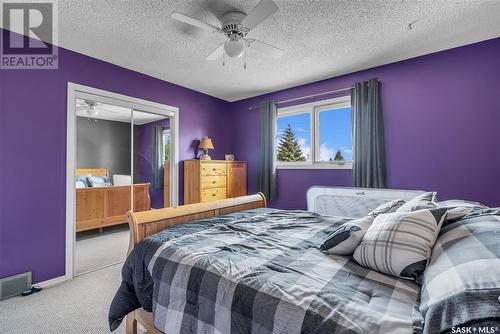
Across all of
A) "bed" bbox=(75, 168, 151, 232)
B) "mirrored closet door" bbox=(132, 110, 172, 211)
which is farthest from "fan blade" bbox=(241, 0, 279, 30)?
"bed" bbox=(75, 168, 151, 232)

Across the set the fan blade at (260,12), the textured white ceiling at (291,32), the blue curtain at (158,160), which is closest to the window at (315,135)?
the textured white ceiling at (291,32)

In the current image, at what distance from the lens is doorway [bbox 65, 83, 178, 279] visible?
2.95m

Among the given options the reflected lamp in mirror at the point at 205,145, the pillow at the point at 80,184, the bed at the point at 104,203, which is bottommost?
the bed at the point at 104,203

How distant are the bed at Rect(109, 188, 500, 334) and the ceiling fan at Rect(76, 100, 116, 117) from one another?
2.02 metres

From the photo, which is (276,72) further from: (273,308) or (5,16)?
(273,308)

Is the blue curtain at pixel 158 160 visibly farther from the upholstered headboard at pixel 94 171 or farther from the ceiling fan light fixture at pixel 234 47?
the ceiling fan light fixture at pixel 234 47

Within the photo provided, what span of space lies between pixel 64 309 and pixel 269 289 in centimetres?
211

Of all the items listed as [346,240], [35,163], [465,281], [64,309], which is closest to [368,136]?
[346,240]

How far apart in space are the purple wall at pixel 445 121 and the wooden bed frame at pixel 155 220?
2070 mm

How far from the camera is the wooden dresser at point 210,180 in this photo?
3744 millimetres

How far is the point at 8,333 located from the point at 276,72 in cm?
363

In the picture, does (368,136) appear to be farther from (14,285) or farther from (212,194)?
(14,285)

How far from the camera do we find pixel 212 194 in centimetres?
389

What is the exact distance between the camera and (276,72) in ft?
10.8
